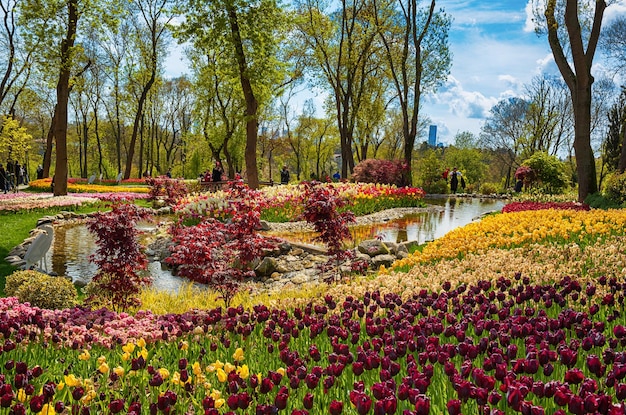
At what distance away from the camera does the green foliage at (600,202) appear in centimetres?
A: 1432

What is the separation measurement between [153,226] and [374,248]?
946 cm

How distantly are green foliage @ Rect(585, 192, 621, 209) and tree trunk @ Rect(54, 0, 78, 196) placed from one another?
64.8 ft

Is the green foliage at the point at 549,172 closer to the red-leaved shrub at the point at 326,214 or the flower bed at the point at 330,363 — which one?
the red-leaved shrub at the point at 326,214

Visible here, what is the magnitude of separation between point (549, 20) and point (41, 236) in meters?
15.8

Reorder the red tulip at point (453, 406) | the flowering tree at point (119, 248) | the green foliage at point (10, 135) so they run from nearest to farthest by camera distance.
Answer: the red tulip at point (453, 406)
the flowering tree at point (119, 248)
the green foliage at point (10, 135)

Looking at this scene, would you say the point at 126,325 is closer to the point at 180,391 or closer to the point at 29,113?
the point at 180,391

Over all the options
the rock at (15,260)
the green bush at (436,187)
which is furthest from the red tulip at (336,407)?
the green bush at (436,187)

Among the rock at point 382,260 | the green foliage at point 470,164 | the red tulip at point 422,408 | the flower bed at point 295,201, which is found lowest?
the rock at point 382,260

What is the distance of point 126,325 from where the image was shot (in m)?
4.95

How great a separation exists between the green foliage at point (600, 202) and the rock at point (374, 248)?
303 inches

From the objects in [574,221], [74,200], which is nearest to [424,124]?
[74,200]

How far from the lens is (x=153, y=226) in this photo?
56.1ft

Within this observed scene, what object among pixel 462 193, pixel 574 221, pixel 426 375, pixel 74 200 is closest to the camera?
pixel 426 375

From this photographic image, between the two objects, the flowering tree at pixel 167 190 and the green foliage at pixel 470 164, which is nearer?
the flowering tree at pixel 167 190
